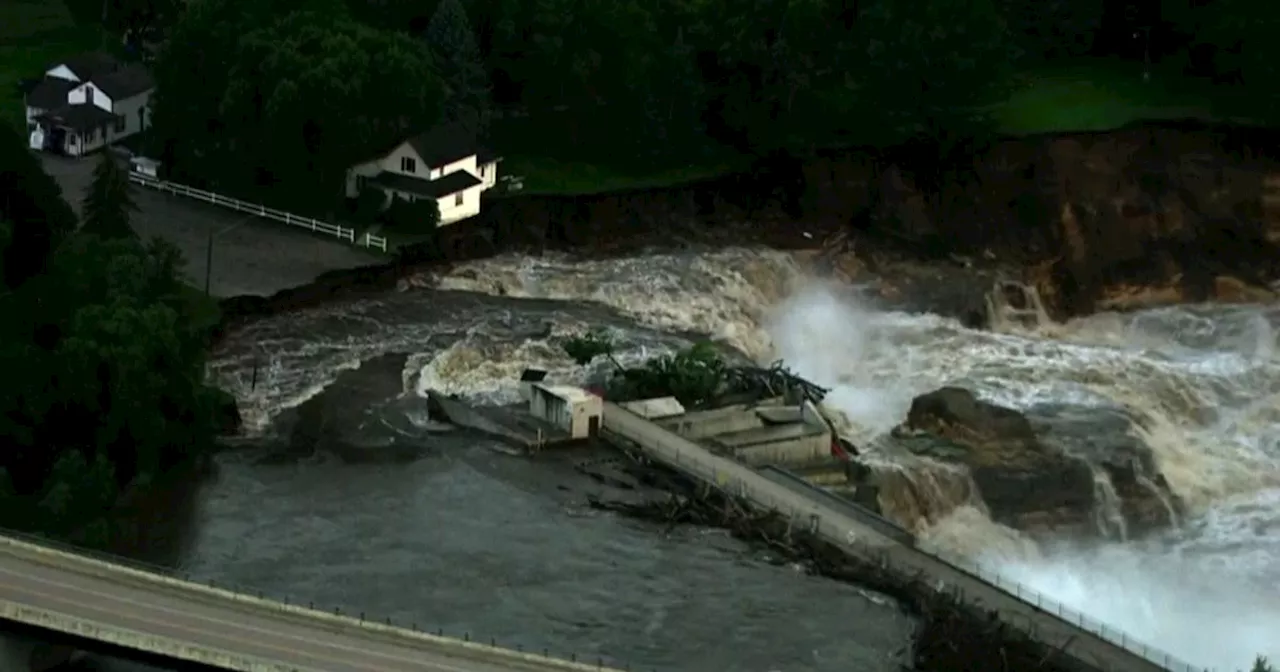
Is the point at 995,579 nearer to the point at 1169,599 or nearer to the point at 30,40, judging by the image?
the point at 1169,599

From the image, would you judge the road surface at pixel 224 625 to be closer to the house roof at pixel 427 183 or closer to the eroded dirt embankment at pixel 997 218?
the house roof at pixel 427 183

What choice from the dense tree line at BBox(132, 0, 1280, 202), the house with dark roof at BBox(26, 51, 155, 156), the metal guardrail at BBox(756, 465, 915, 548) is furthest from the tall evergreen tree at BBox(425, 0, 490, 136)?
the metal guardrail at BBox(756, 465, 915, 548)

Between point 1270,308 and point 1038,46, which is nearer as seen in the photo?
point 1270,308

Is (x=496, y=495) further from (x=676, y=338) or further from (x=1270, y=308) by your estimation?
(x=1270, y=308)

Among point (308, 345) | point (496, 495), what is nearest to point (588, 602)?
point (496, 495)

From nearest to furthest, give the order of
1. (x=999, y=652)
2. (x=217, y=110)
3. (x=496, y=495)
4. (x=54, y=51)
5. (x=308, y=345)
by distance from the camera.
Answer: (x=999, y=652)
(x=496, y=495)
(x=308, y=345)
(x=217, y=110)
(x=54, y=51)

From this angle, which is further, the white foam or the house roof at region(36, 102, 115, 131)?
the house roof at region(36, 102, 115, 131)

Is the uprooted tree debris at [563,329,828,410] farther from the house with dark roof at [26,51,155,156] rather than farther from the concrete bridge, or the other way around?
the house with dark roof at [26,51,155,156]
